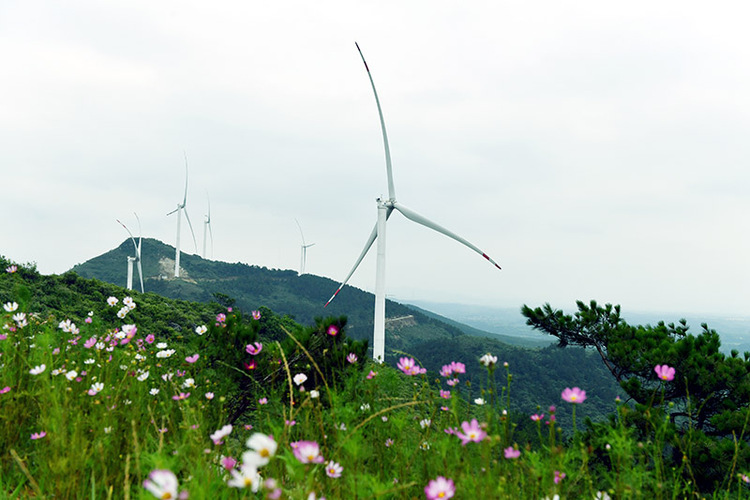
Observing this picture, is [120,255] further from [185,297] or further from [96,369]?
[96,369]

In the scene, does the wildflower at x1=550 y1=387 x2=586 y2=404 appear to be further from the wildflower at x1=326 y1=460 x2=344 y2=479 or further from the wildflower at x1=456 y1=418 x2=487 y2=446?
the wildflower at x1=326 y1=460 x2=344 y2=479

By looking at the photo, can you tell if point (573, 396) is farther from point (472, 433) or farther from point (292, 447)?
point (292, 447)

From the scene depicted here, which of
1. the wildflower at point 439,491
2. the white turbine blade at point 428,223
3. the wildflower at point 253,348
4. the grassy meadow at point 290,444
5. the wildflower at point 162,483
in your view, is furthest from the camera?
the white turbine blade at point 428,223

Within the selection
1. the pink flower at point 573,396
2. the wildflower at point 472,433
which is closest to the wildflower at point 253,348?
the wildflower at point 472,433

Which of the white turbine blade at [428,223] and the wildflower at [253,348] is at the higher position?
the white turbine blade at [428,223]

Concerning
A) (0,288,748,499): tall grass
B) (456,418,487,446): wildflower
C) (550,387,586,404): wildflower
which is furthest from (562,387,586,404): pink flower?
(456,418,487,446): wildflower

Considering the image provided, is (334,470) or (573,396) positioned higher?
(573,396)

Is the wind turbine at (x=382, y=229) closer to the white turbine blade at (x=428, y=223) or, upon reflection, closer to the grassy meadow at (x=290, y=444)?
the white turbine blade at (x=428, y=223)

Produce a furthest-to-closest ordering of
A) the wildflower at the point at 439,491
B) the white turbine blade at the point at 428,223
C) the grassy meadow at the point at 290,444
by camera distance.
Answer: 1. the white turbine blade at the point at 428,223
2. the grassy meadow at the point at 290,444
3. the wildflower at the point at 439,491

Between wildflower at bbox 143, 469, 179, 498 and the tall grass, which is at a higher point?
wildflower at bbox 143, 469, 179, 498

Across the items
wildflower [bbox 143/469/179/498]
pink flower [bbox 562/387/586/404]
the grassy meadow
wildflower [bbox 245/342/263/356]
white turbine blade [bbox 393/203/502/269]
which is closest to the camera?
wildflower [bbox 143/469/179/498]

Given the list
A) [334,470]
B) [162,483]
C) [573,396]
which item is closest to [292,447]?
[334,470]

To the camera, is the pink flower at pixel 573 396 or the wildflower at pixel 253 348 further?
the wildflower at pixel 253 348

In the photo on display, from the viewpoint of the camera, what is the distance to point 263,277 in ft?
362
